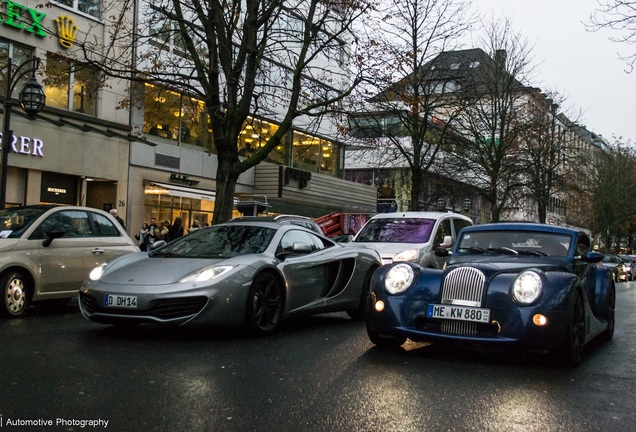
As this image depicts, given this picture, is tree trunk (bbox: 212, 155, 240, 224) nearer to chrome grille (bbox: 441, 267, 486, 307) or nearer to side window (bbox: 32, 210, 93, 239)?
side window (bbox: 32, 210, 93, 239)

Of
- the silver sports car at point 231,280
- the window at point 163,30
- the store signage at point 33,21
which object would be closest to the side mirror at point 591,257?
the silver sports car at point 231,280

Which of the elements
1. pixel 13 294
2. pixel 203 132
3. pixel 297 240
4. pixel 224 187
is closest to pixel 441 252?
pixel 297 240

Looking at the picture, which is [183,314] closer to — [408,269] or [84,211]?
[408,269]

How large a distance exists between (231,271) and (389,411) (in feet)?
10.3

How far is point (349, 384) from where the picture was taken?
5129 millimetres

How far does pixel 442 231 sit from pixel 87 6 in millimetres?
15459

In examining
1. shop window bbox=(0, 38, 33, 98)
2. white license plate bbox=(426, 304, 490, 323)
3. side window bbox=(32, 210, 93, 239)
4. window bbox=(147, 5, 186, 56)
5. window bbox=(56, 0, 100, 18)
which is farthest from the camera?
window bbox=(56, 0, 100, 18)

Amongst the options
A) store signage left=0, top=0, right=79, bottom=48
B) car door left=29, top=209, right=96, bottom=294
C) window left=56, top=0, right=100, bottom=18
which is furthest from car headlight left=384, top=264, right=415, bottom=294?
window left=56, top=0, right=100, bottom=18

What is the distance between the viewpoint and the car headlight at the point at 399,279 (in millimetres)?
6395

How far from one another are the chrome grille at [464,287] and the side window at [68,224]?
5806 millimetres

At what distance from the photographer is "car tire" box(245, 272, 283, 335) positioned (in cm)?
720

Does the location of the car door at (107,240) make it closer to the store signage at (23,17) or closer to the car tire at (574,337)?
the car tire at (574,337)

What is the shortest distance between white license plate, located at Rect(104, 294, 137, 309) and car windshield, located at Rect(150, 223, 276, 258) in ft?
3.59

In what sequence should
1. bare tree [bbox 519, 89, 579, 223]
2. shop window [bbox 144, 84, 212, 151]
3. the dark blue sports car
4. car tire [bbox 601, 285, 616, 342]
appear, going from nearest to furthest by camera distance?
the dark blue sports car < car tire [bbox 601, 285, 616, 342] < shop window [bbox 144, 84, 212, 151] < bare tree [bbox 519, 89, 579, 223]
